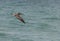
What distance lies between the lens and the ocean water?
32.8 ft

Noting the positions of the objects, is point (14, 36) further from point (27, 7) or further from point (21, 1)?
point (21, 1)

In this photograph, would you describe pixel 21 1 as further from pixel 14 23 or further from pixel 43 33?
pixel 43 33

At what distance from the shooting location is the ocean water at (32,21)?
32.8ft

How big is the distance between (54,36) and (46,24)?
Result: 208 centimetres

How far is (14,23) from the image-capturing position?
12.4 metres

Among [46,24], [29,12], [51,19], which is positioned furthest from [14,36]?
[29,12]

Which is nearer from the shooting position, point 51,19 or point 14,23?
point 14,23

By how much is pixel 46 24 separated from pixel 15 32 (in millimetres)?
1867

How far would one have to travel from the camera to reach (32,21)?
12.7 metres

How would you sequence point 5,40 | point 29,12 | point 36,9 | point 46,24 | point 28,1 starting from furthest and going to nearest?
1. point 28,1
2. point 36,9
3. point 29,12
4. point 46,24
5. point 5,40

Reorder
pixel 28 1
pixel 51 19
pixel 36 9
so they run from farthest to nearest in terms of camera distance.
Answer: pixel 28 1
pixel 36 9
pixel 51 19

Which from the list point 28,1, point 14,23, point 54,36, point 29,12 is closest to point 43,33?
point 54,36

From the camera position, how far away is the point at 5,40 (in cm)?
955

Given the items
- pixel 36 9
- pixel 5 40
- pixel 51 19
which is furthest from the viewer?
pixel 36 9
